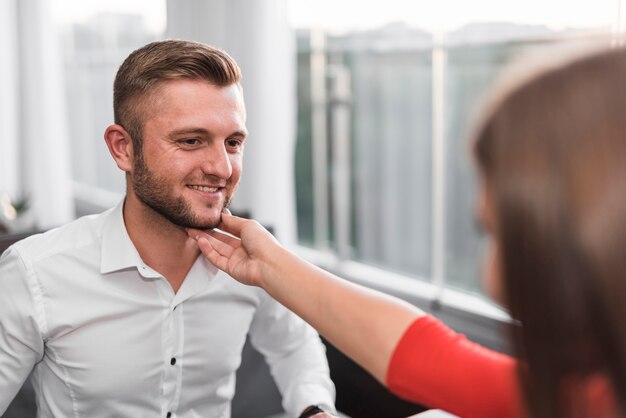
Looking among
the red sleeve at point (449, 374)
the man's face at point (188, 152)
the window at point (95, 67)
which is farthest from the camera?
the window at point (95, 67)

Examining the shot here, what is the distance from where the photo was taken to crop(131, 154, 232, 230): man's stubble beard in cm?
165

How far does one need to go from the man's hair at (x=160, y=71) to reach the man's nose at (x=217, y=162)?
0.14 metres

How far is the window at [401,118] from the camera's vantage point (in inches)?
112

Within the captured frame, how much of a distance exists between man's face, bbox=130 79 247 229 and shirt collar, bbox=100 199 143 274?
0.27 feet

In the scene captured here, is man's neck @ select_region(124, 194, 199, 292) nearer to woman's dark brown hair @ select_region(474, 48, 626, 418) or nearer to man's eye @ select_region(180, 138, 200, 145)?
man's eye @ select_region(180, 138, 200, 145)

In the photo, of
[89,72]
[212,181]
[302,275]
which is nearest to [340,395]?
[212,181]

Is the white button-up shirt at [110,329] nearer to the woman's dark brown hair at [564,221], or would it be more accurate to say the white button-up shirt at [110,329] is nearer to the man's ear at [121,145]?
the man's ear at [121,145]

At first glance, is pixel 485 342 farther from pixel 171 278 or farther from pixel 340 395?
pixel 171 278

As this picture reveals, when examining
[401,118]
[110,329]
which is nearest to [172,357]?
[110,329]

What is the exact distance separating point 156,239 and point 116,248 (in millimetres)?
94

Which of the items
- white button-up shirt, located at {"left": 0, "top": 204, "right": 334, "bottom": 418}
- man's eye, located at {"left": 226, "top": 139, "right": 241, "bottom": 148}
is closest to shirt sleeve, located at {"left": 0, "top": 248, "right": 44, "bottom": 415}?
white button-up shirt, located at {"left": 0, "top": 204, "right": 334, "bottom": 418}

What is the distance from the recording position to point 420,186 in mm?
3248

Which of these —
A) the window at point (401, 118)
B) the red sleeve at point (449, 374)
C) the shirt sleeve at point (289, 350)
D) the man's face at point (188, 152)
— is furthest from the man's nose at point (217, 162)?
the window at point (401, 118)

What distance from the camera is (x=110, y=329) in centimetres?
163
